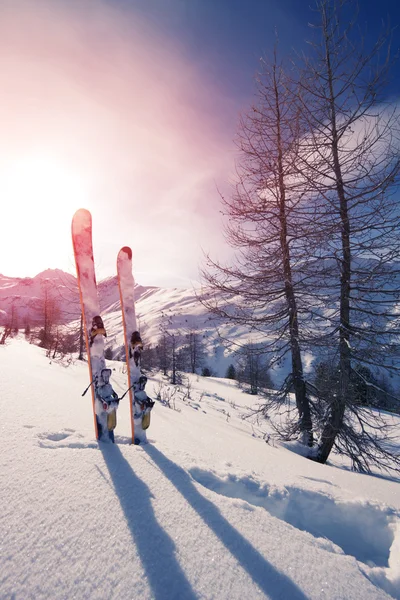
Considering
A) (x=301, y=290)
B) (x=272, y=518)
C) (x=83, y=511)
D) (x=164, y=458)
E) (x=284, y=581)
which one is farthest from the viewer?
(x=301, y=290)

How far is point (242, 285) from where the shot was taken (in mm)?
5945

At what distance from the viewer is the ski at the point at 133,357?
2.69m

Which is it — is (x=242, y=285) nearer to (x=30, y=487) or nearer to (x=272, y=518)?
(x=272, y=518)

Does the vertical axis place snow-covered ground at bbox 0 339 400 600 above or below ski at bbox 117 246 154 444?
below

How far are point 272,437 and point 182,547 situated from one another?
5.49 meters

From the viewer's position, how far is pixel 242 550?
1257 mm

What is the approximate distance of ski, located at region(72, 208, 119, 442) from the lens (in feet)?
8.05

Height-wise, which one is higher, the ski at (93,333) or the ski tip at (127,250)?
the ski tip at (127,250)

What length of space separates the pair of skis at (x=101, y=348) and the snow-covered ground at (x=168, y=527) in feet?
0.77

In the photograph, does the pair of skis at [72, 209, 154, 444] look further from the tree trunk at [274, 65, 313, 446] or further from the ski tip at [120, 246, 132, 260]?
the tree trunk at [274, 65, 313, 446]

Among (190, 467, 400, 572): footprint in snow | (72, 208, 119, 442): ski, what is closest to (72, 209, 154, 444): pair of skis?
(72, 208, 119, 442): ski

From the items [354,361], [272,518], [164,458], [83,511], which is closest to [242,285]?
[354,361]

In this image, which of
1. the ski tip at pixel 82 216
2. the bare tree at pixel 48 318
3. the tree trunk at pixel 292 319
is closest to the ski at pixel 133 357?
the ski tip at pixel 82 216

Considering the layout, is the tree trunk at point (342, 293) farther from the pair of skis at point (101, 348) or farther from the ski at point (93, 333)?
the ski at point (93, 333)
